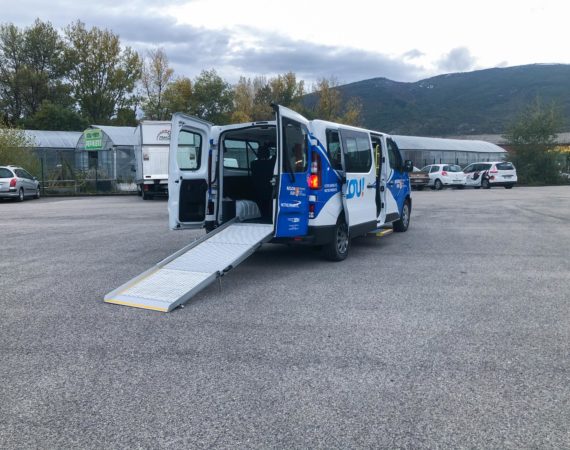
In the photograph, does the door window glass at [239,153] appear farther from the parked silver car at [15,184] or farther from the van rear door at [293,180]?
the parked silver car at [15,184]

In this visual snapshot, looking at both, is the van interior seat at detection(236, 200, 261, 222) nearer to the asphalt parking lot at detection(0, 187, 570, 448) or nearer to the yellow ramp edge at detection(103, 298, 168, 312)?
the asphalt parking lot at detection(0, 187, 570, 448)

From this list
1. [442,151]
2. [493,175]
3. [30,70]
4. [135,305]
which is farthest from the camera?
[30,70]

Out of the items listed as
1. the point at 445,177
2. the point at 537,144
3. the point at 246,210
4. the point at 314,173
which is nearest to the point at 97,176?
the point at 445,177

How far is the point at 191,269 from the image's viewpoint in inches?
275

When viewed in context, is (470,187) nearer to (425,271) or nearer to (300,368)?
(425,271)

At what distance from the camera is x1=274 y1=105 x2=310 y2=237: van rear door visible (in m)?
7.88

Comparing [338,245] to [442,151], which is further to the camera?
[442,151]

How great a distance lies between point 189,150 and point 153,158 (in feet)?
53.5

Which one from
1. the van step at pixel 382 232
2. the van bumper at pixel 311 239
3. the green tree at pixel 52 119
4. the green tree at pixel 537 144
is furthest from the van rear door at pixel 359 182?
the green tree at pixel 52 119

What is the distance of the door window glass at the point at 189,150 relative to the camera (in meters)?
8.68

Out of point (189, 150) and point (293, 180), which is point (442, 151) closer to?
point (189, 150)

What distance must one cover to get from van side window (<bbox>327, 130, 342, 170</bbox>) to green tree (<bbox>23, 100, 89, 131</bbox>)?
51119 millimetres

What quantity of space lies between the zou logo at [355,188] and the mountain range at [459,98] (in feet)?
285

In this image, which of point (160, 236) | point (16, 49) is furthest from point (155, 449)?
point (16, 49)
